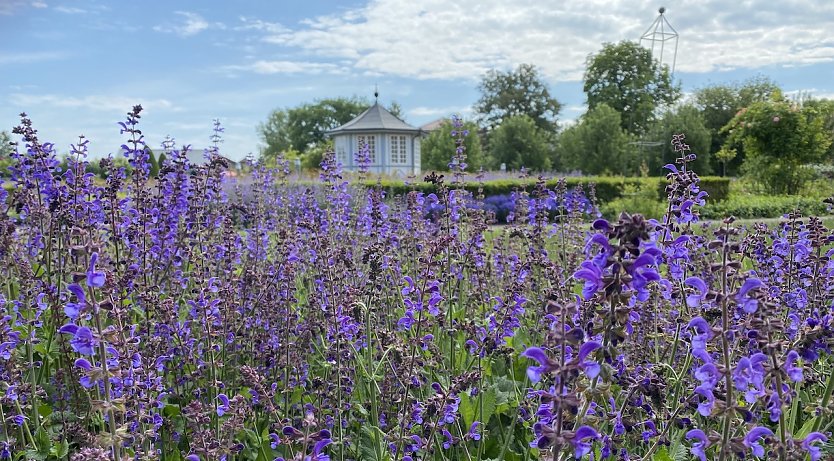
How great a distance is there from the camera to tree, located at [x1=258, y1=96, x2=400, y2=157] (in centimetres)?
8369

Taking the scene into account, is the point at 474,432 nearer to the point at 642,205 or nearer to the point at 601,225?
the point at 601,225

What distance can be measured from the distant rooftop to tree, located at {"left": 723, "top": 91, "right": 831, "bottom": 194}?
2045cm

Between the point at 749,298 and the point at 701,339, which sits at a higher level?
the point at 749,298

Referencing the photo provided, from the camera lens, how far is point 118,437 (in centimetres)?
201

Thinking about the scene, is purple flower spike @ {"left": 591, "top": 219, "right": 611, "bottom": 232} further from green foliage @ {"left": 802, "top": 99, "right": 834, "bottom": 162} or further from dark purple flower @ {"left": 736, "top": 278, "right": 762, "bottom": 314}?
→ green foliage @ {"left": 802, "top": 99, "right": 834, "bottom": 162}

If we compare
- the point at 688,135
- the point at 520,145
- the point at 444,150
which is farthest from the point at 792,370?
the point at 520,145

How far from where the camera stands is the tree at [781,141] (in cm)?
2505

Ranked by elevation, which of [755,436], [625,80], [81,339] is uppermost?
[625,80]

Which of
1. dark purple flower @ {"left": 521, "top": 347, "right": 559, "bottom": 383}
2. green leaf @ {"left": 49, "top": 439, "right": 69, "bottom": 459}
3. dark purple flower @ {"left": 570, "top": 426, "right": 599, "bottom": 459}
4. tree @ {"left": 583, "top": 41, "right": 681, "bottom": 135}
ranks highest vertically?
tree @ {"left": 583, "top": 41, "right": 681, "bottom": 135}

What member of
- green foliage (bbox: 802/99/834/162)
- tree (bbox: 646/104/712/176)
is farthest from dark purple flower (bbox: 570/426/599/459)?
tree (bbox: 646/104/712/176)

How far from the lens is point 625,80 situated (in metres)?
61.5

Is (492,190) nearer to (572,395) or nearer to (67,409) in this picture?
(67,409)

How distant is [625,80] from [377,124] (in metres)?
30.7

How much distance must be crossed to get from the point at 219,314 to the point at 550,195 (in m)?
3.38
